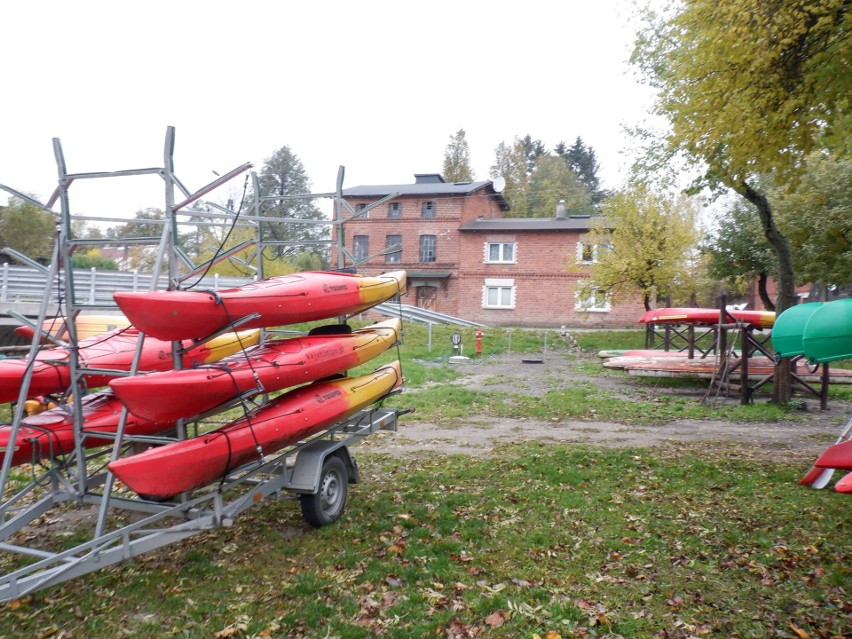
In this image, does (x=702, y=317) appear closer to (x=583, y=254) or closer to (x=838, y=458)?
(x=838, y=458)

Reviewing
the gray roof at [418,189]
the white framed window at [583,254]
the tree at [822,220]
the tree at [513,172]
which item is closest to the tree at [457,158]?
the tree at [513,172]

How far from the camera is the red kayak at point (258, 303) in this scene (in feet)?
16.9

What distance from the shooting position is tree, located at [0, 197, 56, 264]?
3145 centimetres

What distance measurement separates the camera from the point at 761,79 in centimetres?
832

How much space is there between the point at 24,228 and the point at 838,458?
35.8 m

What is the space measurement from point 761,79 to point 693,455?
5288mm

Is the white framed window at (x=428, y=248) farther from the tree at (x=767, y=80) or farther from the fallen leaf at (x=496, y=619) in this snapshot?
the fallen leaf at (x=496, y=619)

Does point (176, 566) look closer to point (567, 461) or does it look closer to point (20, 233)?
point (567, 461)

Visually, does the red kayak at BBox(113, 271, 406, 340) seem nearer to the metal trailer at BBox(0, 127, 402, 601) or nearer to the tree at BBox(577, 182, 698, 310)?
the metal trailer at BBox(0, 127, 402, 601)

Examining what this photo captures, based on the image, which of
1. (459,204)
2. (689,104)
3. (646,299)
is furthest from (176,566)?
(459,204)

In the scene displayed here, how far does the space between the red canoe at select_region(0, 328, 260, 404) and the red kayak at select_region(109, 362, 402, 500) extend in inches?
31.2

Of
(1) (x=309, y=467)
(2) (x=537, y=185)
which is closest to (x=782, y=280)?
(1) (x=309, y=467)

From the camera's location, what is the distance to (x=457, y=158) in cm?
6034

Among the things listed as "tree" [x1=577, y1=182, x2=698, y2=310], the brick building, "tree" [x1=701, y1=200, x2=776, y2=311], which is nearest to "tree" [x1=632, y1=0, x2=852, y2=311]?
"tree" [x1=577, y1=182, x2=698, y2=310]
